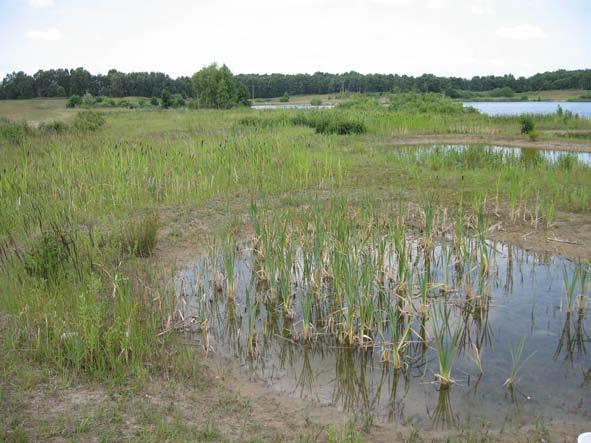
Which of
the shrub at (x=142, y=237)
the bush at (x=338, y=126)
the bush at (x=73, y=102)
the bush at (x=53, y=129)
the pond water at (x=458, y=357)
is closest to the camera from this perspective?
the pond water at (x=458, y=357)

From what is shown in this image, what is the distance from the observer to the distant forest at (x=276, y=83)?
85619mm

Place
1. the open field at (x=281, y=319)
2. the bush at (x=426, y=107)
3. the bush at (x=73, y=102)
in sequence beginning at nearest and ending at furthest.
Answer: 1. the open field at (x=281, y=319)
2. the bush at (x=426, y=107)
3. the bush at (x=73, y=102)

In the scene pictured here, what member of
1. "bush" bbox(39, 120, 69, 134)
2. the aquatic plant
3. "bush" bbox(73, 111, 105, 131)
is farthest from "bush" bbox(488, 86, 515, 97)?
the aquatic plant

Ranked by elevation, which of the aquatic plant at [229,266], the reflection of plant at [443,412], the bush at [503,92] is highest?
the bush at [503,92]

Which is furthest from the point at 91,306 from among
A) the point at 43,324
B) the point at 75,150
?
the point at 75,150

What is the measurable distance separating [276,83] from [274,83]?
1.33 ft

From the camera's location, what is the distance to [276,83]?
107875 millimetres

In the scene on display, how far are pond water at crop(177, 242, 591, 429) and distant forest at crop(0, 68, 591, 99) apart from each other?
73.3 metres

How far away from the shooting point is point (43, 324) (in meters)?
4.81

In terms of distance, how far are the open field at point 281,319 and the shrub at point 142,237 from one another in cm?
4

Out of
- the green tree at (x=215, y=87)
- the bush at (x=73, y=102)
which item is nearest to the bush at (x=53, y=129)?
the green tree at (x=215, y=87)

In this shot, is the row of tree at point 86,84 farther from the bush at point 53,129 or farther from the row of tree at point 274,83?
the bush at point 53,129

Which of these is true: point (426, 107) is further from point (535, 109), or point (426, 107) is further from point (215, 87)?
point (215, 87)

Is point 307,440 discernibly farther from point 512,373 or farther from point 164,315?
point 164,315
